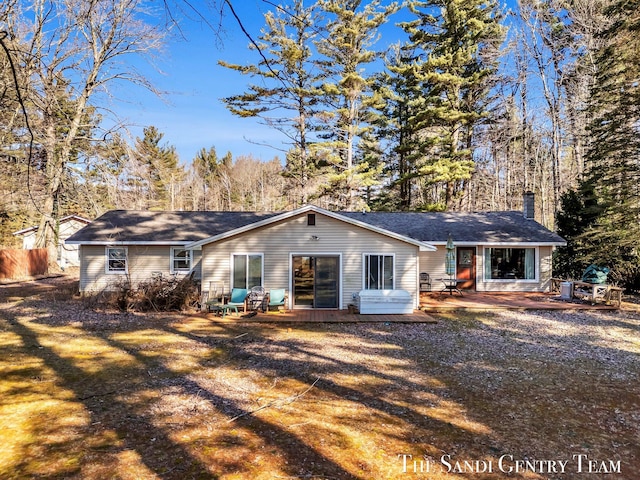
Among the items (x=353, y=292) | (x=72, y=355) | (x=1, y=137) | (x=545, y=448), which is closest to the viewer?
(x=545, y=448)

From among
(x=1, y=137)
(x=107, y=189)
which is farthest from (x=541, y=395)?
(x=1, y=137)

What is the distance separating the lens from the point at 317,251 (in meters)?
13.0

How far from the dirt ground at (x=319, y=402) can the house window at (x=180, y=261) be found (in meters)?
5.64

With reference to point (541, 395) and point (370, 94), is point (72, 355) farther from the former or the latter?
point (370, 94)

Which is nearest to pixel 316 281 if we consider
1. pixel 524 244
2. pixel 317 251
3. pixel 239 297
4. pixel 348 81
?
pixel 317 251

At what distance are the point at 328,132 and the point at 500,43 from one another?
12153mm

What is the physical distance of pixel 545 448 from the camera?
4.58m

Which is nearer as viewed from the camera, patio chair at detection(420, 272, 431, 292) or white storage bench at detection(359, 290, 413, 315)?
white storage bench at detection(359, 290, 413, 315)

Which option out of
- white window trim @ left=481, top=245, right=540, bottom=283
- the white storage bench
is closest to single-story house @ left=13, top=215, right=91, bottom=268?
the white storage bench

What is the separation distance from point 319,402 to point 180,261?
39.4 feet

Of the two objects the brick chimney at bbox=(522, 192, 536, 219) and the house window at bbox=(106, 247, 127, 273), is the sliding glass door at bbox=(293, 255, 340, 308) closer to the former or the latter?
the house window at bbox=(106, 247, 127, 273)

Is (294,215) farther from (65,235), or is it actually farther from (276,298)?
(65,235)

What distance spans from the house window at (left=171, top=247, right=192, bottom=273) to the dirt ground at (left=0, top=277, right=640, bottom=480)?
5.64 metres

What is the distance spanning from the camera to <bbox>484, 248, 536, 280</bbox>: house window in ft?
55.1
